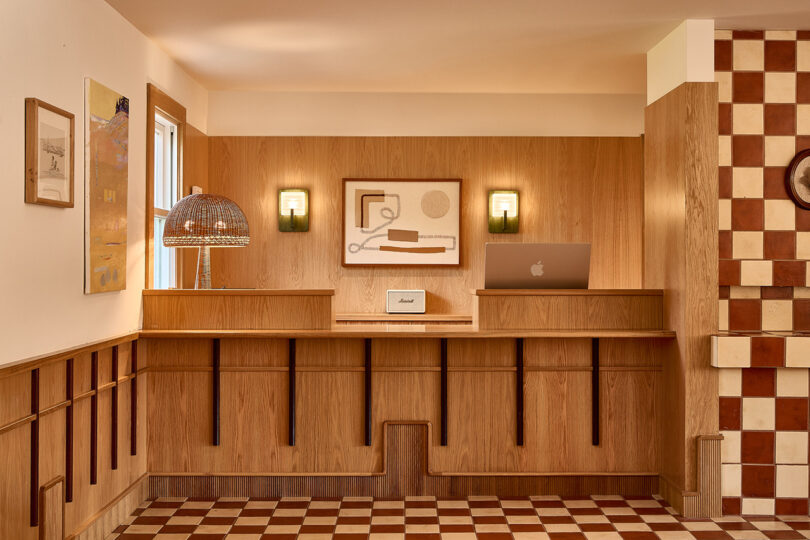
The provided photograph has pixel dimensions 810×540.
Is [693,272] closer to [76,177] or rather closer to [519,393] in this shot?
[519,393]

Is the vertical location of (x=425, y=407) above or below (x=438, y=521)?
above

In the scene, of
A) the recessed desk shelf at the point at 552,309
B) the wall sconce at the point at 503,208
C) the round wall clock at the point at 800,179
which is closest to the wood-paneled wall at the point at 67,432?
the recessed desk shelf at the point at 552,309

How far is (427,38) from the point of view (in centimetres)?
498

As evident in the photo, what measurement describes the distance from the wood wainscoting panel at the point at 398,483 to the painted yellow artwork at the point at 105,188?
55.7 inches

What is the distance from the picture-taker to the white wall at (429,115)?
6617mm

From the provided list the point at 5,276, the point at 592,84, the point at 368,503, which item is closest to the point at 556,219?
the point at 592,84

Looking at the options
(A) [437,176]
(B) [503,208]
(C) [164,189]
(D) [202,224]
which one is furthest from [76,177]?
(B) [503,208]

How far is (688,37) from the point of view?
4.58 meters

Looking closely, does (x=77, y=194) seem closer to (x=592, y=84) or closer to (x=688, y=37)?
(x=688, y=37)

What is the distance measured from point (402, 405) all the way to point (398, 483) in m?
0.50

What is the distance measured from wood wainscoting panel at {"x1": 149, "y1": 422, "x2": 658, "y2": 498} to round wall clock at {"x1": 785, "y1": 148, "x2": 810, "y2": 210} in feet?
6.44

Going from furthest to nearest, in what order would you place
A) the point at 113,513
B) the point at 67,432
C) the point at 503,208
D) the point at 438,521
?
the point at 503,208 → the point at 438,521 → the point at 113,513 → the point at 67,432

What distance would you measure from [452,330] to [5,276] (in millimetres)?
2509

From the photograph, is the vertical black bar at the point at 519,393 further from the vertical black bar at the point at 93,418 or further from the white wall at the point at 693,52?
the vertical black bar at the point at 93,418
